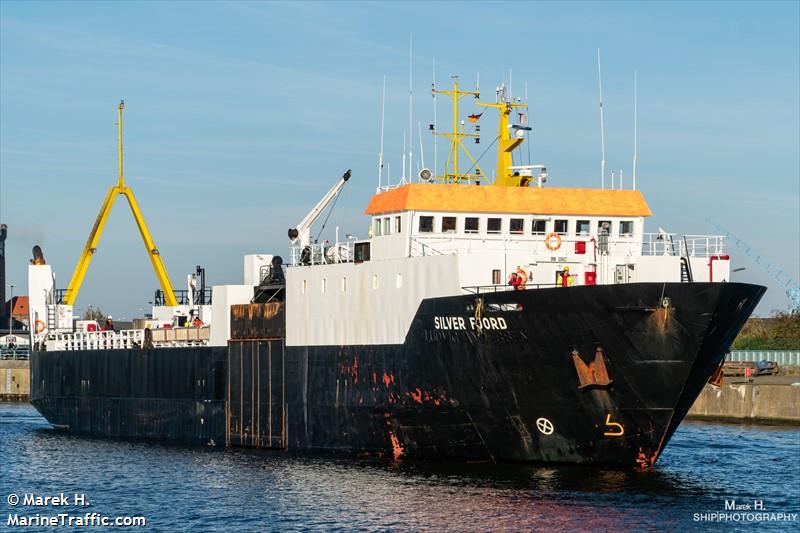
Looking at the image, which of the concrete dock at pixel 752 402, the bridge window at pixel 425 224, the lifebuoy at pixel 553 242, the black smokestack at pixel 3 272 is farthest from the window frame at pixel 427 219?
the black smokestack at pixel 3 272

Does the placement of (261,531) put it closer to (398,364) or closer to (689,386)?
(398,364)

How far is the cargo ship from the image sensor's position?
3309cm

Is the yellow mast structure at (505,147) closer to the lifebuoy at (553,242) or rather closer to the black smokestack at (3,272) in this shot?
the lifebuoy at (553,242)

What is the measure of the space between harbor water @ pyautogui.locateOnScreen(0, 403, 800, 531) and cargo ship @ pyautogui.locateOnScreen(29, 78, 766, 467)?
125cm

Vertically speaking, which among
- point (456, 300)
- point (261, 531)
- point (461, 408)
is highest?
point (456, 300)

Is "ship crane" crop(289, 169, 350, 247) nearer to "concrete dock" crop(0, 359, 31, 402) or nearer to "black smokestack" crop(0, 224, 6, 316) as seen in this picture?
"concrete dock" crop(0, 359, 31, 402)

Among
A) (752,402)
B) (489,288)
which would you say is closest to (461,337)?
(489,288)

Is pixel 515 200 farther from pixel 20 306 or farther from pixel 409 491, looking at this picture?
pixel 20 306

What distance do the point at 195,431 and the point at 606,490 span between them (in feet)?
63.4

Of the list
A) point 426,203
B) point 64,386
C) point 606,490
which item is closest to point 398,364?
point 426,203

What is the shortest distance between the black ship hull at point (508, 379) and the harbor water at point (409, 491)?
2.73 feet

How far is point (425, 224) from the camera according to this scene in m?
39.8

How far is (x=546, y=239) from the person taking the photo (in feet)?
124

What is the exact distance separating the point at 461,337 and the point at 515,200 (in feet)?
21.0
